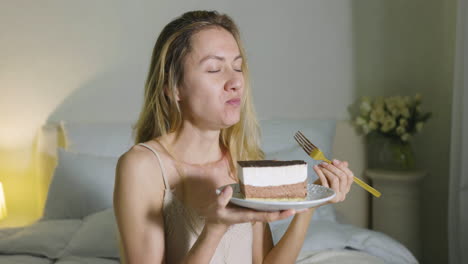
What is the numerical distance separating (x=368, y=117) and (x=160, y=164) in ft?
6.89

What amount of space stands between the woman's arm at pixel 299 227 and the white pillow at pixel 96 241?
852mm

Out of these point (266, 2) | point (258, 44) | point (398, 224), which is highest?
point (266, 2)

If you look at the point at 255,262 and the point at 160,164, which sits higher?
the point at 160,164

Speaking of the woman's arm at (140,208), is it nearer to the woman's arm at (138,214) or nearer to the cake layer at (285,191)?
the woman's arm at (138,214)

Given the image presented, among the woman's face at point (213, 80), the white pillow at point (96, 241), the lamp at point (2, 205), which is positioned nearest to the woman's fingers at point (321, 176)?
the woman's face at point (213, 80)

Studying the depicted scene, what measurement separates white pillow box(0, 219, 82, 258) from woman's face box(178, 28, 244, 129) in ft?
4.27

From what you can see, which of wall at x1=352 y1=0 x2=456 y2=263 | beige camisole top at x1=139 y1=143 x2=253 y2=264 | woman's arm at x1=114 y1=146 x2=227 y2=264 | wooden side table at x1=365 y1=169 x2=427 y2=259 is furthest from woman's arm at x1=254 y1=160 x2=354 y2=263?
wall at x1=352 y1=0 x2=456 y2=263

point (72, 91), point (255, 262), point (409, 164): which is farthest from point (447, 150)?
point (72, 91)

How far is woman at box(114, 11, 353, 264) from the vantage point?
134 centimetres

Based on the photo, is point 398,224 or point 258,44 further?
point 258,44

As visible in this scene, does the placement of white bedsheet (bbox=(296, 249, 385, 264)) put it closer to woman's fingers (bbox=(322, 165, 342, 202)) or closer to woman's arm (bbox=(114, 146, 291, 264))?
woman's fingers (bbox=(322, 165, 342, 202))

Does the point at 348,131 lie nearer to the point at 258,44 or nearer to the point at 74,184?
the point at 258,44

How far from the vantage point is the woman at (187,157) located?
1.34 meters

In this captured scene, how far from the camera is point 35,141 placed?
332 cm
